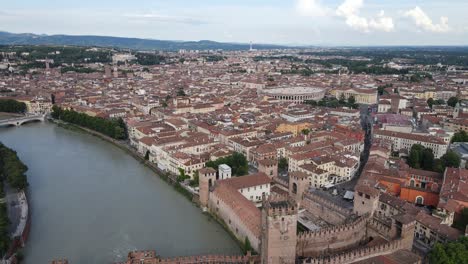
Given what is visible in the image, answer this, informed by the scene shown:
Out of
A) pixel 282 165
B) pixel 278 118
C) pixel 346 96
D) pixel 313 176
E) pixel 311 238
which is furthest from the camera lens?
pixel 346 96

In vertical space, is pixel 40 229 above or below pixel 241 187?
below

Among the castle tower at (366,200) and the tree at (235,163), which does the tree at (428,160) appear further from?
the tree at (235,163)

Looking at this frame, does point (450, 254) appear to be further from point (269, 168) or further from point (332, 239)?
point (269, 168)

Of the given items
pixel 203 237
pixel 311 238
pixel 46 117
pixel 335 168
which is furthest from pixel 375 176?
pixel 46 117

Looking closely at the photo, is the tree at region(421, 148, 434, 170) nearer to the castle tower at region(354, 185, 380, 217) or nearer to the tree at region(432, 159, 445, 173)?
the tree at region(432, 159, 445, 173)

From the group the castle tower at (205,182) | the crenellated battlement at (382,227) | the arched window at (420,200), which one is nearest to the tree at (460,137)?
the arched window at (420,200)

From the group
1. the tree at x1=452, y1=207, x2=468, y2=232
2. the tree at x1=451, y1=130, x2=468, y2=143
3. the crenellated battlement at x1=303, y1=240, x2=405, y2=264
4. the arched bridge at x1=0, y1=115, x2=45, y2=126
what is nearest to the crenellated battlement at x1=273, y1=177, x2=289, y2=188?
the crenellated battlement at x1=303, y1=240, x2=405, y2=264

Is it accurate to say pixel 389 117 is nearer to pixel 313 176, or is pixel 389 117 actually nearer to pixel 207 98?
pixel 313 176
